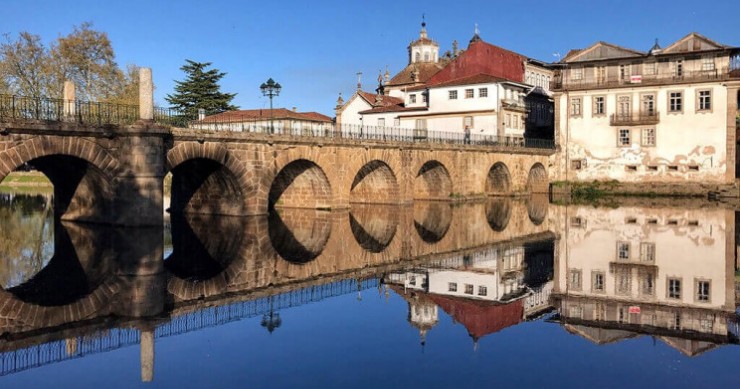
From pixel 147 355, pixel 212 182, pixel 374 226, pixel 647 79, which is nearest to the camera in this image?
pixel 147 355

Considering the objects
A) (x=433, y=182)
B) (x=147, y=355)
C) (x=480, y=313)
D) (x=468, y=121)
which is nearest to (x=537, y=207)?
(x=433, y=182)

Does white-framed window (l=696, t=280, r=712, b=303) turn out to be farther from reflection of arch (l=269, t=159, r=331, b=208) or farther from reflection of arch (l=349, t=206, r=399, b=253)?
reflection of arch (l=269, t=159, r=331, b=208)

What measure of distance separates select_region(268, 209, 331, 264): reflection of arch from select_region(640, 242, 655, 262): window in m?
10.5

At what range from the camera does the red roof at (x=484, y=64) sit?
5916 cm

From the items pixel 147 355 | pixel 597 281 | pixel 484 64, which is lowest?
pixel 147 355

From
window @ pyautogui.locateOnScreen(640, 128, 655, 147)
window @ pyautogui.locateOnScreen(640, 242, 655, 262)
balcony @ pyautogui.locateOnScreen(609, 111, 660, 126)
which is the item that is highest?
balcony @ pyautogui.locateOnScreen(609, 111, 660, 126)

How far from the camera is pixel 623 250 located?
928 inches

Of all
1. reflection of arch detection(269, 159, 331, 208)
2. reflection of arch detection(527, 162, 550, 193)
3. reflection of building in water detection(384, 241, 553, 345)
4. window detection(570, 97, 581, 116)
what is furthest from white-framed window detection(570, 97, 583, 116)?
reflection of building in water detection(384, 241, 553, 345)

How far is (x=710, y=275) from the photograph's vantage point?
19000mm

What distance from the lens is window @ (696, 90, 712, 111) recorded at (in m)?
49.8

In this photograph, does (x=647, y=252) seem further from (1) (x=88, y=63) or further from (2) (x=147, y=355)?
(1) (x=88, y=63)

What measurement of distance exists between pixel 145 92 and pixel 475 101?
34216 mm

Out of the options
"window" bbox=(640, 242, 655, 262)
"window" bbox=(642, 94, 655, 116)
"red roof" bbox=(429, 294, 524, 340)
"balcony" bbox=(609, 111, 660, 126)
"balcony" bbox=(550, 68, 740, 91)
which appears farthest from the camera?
"window" bbox=(642, 94, 655, 116)

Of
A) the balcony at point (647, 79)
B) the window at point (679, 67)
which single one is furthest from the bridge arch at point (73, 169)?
the window at point (679, 67)
